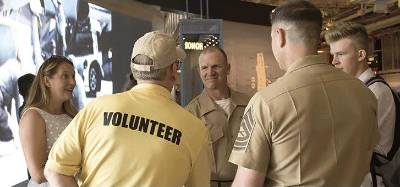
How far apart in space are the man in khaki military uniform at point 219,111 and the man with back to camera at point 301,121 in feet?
4.27

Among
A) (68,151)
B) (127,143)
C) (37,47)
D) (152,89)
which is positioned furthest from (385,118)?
(37,47)

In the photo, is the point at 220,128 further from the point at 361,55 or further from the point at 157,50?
the point at 157,50

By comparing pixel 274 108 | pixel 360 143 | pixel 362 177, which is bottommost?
pixel 362 177

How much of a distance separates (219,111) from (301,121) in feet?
Result: 4.93

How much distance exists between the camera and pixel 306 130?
60.7 inches

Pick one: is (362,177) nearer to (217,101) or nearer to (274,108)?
(274,108)

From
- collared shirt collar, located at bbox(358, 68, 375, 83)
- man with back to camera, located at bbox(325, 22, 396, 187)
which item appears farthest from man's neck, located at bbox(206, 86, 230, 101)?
collared shirt collar, located at bbox(358, 68, 375, 83)

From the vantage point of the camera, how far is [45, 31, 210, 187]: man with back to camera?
5.46 feet

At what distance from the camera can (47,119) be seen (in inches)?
100

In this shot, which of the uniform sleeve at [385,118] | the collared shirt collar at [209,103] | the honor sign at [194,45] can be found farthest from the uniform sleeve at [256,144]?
the honor sign at [194,45]

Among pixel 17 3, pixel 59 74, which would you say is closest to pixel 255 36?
pixel 17 3

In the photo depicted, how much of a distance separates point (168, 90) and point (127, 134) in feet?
0.81

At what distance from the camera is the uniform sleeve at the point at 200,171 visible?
5.92ft

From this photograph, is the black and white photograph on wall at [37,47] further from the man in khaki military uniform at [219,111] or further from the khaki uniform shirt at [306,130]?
the khaki uniform shirt at [306,130]
